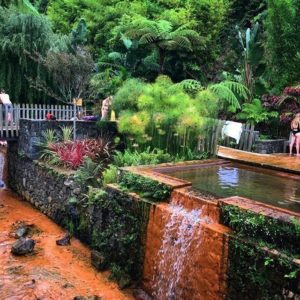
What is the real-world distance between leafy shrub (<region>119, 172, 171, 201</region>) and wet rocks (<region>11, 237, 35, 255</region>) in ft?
7.50

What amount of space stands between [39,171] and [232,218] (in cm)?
660

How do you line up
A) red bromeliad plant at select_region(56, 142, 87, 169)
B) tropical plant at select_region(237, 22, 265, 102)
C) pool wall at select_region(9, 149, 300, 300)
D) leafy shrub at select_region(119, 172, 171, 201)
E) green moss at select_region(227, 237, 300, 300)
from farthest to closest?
tropical plant at select_region(237, 22, 265, 102) → red bromeliad plant at select_region(56, 142, 87, 169) → leafy shrub at select_region(119, 172, 171, 201) → pool wall at select_region(9, 149, 300, 300) → green moss at select_region(227, 237, 300, 300)

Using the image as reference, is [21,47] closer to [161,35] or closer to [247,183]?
[161,35]

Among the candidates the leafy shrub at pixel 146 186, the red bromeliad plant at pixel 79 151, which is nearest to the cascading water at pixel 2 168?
the red bromeliad plant at pixel 79 151

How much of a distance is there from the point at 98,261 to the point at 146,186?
1.74 metres

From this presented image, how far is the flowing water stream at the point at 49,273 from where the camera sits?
Answer: 5.69m

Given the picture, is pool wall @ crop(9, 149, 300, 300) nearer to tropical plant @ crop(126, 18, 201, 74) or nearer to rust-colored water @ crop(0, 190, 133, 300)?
rust-colored water @ crop(0, 190, 133, 300)

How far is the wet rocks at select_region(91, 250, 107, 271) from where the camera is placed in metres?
6.49

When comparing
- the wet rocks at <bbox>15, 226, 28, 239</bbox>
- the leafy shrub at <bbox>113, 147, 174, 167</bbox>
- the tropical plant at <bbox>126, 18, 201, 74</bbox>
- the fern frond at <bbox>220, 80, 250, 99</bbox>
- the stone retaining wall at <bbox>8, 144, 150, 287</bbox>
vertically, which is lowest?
the wet rocks at <bbox>15, 226, 28, 239</bbox>

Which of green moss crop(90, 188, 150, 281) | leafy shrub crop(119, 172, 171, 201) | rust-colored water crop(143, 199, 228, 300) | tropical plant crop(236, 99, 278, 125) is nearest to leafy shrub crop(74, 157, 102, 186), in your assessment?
green moss crop(90, 188, 150, 281)

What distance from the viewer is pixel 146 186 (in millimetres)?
6059

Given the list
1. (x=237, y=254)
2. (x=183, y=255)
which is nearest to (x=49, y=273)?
(x=183, y=255)

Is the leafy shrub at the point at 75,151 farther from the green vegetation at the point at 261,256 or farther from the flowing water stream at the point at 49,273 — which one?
the green vegetation at the point at 261,256

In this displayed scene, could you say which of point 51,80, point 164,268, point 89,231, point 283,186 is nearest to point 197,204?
point 164,268
